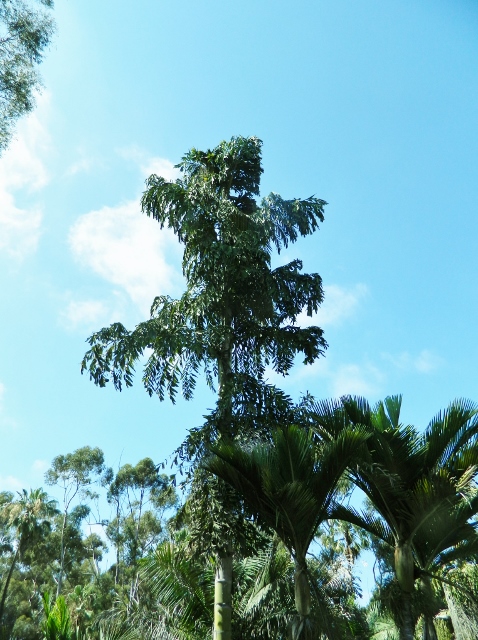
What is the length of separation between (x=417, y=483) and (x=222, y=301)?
4.60 meters

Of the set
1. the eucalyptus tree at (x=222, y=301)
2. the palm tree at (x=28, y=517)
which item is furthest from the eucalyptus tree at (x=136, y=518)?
the eucalyptus tree at (x=222, y=301)

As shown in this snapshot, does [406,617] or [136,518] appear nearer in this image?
[406,617]

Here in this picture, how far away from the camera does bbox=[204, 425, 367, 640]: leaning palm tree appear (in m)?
6.85

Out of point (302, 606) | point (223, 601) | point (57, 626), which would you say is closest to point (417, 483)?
point (302, 606)

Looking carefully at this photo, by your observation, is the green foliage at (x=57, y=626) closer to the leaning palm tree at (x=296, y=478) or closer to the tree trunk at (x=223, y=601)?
the tree trunk at (x=223, y=601)

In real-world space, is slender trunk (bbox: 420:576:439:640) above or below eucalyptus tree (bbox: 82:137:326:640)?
below

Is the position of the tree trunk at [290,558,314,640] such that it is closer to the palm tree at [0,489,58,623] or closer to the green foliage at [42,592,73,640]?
the green foliage at [42,592,73,640]

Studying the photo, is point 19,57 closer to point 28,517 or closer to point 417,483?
point 417,483

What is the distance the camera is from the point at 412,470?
8141mm

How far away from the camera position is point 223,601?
799 centimetres

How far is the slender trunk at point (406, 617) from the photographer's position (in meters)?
7.73

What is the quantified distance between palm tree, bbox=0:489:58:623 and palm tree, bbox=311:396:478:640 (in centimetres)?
2385

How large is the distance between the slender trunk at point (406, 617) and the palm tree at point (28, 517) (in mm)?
23977

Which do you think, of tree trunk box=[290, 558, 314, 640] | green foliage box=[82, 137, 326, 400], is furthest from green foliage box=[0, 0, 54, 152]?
tree trunk box=[290, 558, 314, 640]
